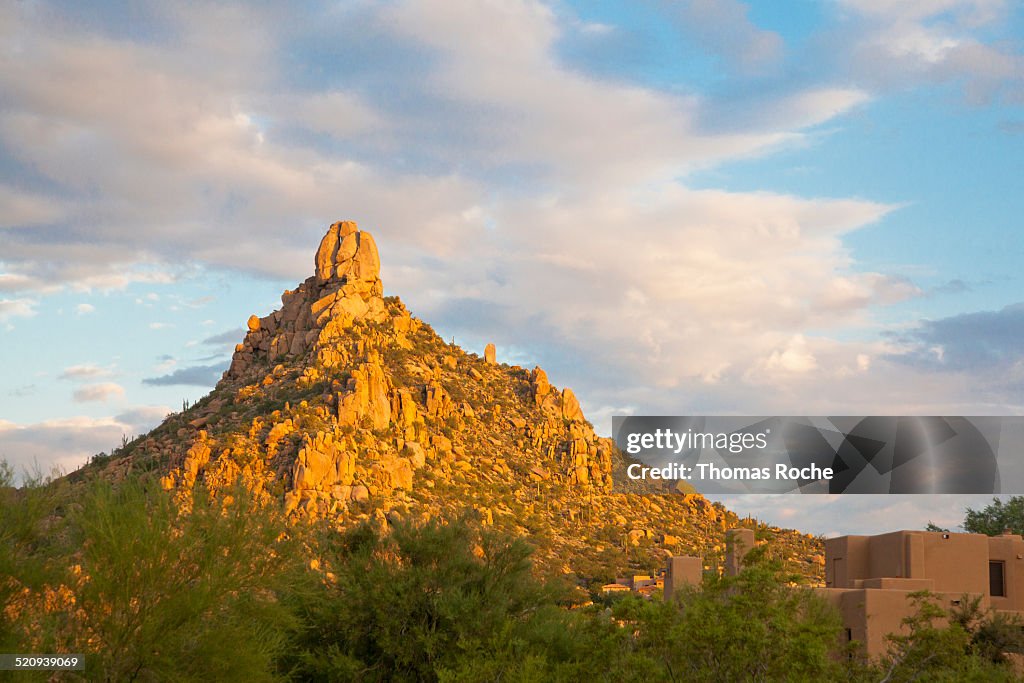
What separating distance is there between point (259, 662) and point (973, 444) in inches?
1625

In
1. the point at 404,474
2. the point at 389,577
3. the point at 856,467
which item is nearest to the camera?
the point at 389,577

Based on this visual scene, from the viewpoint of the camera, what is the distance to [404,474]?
228ft

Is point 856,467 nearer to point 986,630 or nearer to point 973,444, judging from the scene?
point 973,444

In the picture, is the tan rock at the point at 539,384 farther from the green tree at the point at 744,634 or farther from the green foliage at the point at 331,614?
the green tree at the point at 744,634

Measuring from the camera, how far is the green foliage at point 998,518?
60.9 meters

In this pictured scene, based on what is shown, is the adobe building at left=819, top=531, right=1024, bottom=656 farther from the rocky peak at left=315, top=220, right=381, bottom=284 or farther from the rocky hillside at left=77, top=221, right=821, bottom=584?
the rocky peak at left=315, top=220, right=381, bottom=284

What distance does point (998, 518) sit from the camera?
62.3 metres

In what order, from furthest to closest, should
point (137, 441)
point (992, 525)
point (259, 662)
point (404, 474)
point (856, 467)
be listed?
point (137, 441) < point (404, 474) < point (992, 525) < point (856, 467) < point (259, 662)

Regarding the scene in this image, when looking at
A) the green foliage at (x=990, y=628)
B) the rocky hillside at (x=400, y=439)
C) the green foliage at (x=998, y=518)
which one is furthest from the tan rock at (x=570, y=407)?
the green foliage at (x=990, y=628)

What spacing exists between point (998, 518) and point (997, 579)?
27.4 metres

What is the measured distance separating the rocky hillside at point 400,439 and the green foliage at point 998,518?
1037 cm

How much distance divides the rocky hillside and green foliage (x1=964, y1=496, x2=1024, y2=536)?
10370 mm

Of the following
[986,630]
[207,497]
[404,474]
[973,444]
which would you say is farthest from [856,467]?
[207,497]

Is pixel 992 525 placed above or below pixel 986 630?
above
